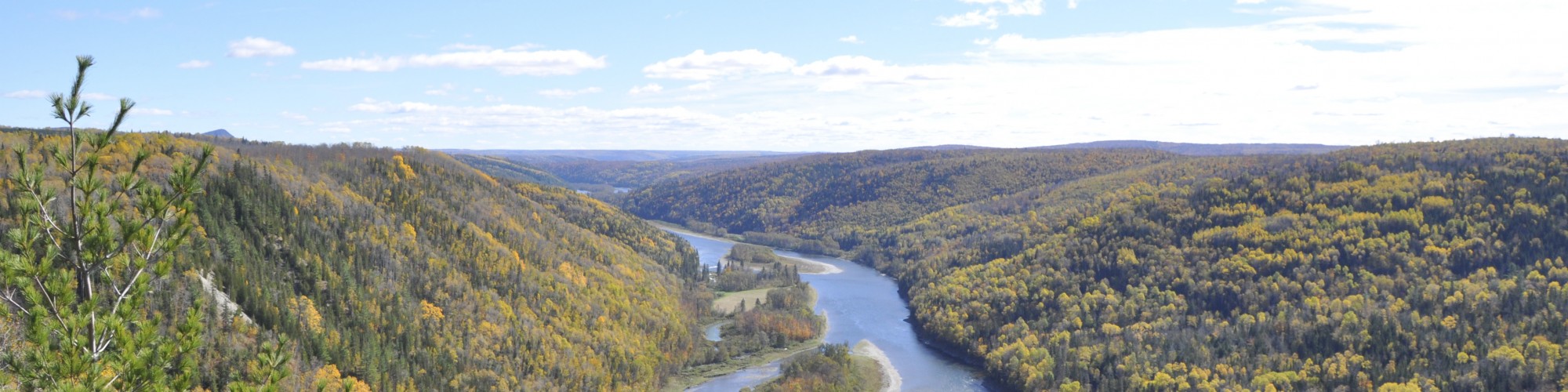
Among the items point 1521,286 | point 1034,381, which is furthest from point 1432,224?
point 1034,381

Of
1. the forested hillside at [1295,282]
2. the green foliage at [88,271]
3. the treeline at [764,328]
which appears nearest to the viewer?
the green foliage at [88,271]

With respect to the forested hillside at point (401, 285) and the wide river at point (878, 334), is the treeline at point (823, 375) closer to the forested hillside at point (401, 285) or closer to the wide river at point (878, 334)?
the wide river at point (878, 334)

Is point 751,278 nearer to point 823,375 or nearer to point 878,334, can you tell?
point 878,334

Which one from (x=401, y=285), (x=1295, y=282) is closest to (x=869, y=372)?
(x=401, y=285)

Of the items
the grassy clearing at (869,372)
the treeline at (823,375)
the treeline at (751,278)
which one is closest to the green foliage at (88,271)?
the treeline at (823,375)

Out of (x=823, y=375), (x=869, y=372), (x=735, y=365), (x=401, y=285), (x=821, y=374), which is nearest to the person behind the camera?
(x=401, y=285)
